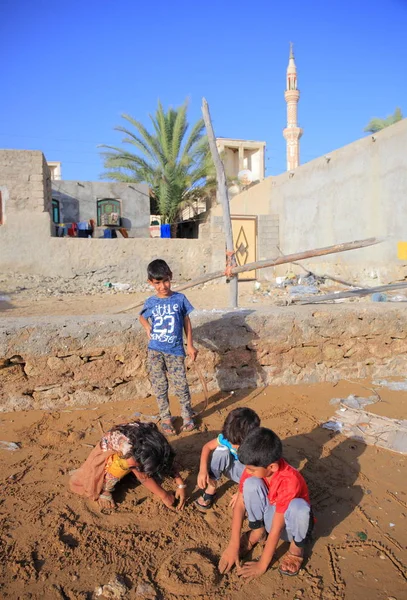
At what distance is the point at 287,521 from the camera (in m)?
1.69

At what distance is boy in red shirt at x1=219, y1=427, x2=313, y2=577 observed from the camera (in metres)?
1.65

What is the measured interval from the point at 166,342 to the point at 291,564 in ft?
5.04

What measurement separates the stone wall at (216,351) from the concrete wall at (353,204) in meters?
4.82

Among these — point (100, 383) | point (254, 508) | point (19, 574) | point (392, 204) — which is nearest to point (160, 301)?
point (100, 383)

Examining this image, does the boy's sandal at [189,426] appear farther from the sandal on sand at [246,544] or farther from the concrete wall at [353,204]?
the concrete wall at [353,204]

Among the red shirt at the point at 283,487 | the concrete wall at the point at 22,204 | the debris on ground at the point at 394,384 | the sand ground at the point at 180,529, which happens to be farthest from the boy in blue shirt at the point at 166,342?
the concrete wall at the point at 22,204

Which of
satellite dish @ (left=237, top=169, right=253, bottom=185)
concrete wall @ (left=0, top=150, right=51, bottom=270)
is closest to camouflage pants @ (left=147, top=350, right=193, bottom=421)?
concrete wall @ (left=0, top=150, right=51, bottom=270)

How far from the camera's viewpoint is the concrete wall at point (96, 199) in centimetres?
1744

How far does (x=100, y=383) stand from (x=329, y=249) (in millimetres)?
2317

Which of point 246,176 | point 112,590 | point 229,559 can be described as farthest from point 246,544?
point 246,176

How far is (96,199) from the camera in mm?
17719

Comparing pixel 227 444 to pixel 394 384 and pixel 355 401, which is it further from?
pixel 394 384

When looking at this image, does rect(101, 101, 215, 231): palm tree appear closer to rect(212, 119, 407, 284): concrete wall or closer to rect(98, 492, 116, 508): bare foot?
rect(212, 119, 407, 284): concrete wall

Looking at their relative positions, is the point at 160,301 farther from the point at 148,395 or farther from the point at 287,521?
the point at 287,521
